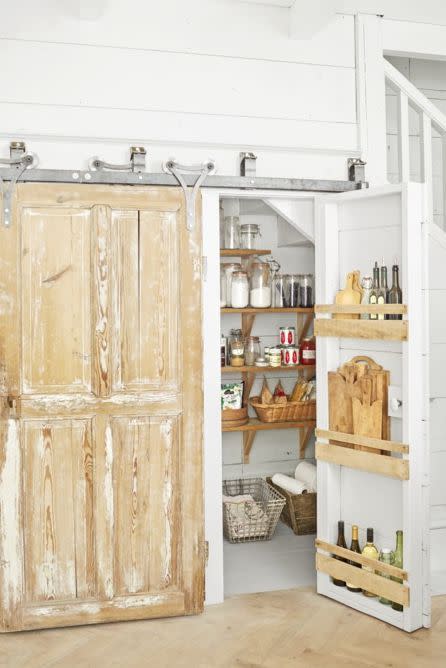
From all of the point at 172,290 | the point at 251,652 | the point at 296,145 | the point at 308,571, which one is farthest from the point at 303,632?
the point at 296,145

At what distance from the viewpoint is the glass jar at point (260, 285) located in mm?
4457

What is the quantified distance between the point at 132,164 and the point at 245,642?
2212mm

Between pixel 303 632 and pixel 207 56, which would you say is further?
pixel 207 56

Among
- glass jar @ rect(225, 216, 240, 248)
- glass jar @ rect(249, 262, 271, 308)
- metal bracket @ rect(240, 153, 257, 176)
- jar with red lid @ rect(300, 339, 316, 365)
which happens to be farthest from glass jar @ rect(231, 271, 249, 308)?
metal bracket @ rect(240, 153, 257, 176)

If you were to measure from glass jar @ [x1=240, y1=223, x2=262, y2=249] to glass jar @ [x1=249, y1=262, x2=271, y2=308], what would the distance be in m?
0.15

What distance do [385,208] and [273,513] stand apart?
2043mm

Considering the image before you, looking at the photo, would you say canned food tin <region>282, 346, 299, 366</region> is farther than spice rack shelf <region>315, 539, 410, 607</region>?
Yes

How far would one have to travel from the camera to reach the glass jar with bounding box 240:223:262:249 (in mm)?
4559

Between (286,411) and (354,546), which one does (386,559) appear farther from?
(286,411)

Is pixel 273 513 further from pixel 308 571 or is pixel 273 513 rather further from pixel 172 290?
pixel 172 290

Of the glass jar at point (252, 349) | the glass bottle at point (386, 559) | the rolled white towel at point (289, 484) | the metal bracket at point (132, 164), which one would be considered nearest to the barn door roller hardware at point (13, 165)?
the metal bracket at point (132, 164)

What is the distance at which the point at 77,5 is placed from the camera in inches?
128

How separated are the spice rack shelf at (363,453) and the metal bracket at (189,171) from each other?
4.05 ft

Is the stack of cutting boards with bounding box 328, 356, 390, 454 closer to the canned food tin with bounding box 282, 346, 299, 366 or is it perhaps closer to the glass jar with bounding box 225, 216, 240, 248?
the canned food tin with bounding box 282, 346, 299, 366
